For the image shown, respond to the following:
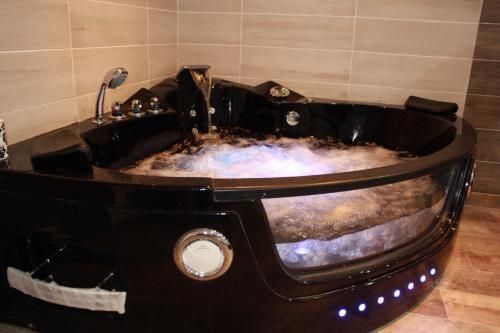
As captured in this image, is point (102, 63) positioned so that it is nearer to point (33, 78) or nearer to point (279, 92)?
point (33, 78)

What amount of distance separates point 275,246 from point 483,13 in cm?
198

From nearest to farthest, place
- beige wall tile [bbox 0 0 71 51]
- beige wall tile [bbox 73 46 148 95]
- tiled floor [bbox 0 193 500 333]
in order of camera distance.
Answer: beige wall tile [bbox 0 0 71 51] → tiled floor [bbox 0 193 500 333] → beige wall tile [bbox 73 46 148 95]

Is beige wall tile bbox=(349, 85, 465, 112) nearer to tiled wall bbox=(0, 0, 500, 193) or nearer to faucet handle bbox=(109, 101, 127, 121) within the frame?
tiled wall bbox=(0, 0, 500, 193)

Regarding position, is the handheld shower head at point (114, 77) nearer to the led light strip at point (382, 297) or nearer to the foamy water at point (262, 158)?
the foamy water at point (262, 158)

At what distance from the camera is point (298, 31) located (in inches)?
99.3

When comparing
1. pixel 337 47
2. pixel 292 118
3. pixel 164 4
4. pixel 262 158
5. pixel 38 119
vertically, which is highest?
pixel 164 4

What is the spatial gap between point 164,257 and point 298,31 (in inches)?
71.8

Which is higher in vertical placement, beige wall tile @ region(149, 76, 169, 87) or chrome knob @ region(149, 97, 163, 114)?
beige wall tile @ region(149, 76, 169, 87)

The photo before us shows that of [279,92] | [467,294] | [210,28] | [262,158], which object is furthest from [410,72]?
[467,294]

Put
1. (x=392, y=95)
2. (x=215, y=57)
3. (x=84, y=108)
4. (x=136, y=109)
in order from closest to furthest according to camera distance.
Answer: (x=84, y=108) < (x=136, y=109) < (x=392, y=95) < (x=215, y=57)

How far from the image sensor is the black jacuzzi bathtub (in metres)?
1.06

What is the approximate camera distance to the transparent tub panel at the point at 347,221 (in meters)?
1.22

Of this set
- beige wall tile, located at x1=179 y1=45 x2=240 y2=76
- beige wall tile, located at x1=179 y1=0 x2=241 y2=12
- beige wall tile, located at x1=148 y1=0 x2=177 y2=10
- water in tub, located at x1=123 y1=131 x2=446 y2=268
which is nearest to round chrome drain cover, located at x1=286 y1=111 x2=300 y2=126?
water in tub, located at x1=123 y1=131 x2=446 y2=268

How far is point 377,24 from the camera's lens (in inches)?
96.1
